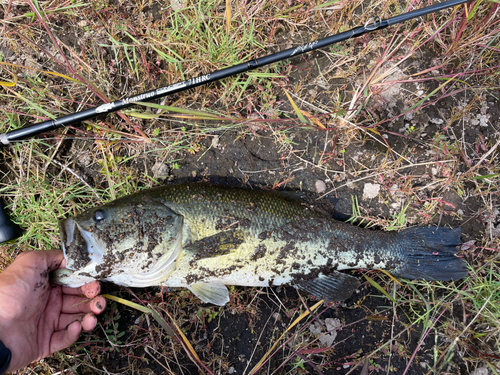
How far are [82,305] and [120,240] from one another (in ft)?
3.59

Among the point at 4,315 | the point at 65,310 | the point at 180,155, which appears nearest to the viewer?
the point at 4,315

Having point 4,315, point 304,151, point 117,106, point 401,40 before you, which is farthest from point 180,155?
point 401,40

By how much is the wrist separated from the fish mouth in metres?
0.88

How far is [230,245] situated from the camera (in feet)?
8.35

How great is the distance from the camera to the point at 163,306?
9.75 ft

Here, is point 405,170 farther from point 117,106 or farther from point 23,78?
point 23,78

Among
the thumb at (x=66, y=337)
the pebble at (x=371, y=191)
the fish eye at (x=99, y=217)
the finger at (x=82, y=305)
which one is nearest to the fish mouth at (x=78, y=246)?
the fish eye at (x=99, y=217)

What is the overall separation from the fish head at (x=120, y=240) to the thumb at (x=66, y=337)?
526 millimetres

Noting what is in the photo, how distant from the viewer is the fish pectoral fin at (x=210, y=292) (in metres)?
2.68

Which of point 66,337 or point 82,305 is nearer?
point 66,337

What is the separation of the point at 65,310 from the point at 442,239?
374 centimetres

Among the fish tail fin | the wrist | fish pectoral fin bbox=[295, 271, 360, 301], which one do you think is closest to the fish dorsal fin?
the wrist

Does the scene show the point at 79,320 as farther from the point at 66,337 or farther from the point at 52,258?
the point at 52,258

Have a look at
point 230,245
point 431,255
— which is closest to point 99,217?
point 230,245
